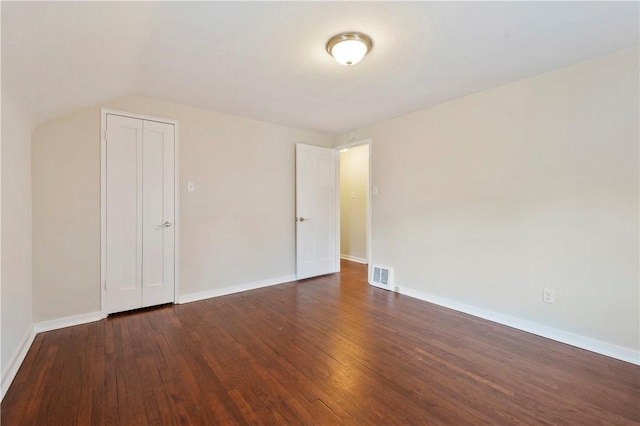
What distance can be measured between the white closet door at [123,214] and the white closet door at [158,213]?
58mm

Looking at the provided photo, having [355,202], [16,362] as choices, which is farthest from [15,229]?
[355,202]

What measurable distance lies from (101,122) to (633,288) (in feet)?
16.0

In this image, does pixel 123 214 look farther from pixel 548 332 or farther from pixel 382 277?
pixel 548 332

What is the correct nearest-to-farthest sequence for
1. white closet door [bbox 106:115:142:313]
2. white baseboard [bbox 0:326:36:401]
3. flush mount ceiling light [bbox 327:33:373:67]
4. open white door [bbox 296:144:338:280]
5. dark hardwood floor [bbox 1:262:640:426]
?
dark hardwood floor [bbox 1:262:640:426], white baseboard [bbox 0:326:36:401], flush mount ceiling light [bbox 327:33:373:67], white closet door [bbox 106:115:142:313], open white door [bbox 296:144:338:280]

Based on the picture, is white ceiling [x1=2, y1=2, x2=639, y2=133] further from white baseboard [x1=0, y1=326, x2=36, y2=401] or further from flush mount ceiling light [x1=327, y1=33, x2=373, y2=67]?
→ white baseboard [x1=0, y1=326, x2=36, y2=401]

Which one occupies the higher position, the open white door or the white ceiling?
the white ceiling

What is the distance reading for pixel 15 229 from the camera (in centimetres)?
211

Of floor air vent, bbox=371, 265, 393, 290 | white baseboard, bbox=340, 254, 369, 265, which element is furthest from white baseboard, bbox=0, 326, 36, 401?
white baseboard, bbox=340, 254, 369, 265

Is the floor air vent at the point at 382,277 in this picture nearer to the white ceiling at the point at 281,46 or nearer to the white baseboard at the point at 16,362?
the white ceiling at the point at 281,46

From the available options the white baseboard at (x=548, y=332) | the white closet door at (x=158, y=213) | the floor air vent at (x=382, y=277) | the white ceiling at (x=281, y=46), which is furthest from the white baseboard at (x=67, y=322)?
the white baseboard at (x=548, y=332)

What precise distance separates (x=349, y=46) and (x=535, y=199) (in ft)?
7.08

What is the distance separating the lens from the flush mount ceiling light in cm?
198

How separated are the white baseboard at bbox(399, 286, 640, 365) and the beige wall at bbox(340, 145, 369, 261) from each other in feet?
8.40

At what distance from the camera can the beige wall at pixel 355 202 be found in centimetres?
593
